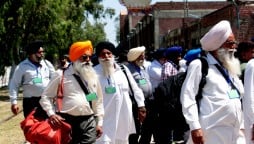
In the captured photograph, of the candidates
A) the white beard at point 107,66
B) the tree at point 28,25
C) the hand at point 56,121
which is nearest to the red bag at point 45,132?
the hand at point 56,121

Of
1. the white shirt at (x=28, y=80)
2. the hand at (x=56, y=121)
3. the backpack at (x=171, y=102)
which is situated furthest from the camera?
the white shirt at (x=28, y=80)

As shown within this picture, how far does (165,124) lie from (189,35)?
77.4ft

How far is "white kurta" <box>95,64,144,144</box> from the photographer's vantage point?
845cm

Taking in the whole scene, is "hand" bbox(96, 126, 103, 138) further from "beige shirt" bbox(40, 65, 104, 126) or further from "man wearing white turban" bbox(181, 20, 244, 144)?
"man wearing white turban" bbox(181, 20, 244, 144)

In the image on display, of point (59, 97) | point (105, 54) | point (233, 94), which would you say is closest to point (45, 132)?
point (59, 97)

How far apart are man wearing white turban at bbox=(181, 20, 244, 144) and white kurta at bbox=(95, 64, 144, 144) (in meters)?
2.51

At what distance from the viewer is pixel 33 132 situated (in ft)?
24.8

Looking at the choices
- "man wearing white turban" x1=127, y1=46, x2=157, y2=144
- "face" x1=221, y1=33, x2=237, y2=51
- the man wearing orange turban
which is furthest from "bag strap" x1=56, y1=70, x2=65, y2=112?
"man wearing white turban" x1=127, y1=46, x2=157, y2=144

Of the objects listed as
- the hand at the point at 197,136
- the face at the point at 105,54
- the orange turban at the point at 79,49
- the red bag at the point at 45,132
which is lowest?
the red bag at the point at 45,132

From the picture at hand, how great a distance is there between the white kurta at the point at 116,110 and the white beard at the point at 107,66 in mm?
59

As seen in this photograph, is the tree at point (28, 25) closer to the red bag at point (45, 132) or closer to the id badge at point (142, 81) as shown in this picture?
the id badge at point (142, 81)

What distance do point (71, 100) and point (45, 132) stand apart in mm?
523

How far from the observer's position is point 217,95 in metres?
5.96

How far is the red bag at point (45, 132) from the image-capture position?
751 cm
